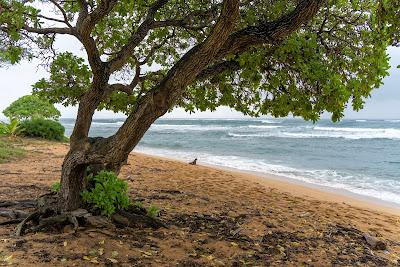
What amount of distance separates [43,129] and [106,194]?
1883cm

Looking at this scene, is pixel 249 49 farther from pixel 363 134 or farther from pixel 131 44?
pixel 363 134

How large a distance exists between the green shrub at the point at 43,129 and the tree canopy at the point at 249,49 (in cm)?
1596

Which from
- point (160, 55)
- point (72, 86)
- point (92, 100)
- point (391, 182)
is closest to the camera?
point (92, 100)

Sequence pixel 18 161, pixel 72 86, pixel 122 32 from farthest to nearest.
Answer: pixel 18 161 < pixel 122 32 < pixel 72 86

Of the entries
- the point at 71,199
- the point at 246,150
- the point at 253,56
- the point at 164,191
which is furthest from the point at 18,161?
the point at 246,150

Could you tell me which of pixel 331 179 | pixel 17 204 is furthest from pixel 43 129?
pixel 17 204

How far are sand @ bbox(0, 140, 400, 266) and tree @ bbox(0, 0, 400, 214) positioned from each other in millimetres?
1160

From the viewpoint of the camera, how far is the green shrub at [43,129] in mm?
22922

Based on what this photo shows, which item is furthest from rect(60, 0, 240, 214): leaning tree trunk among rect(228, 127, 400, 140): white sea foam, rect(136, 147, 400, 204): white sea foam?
rect(228, 127, 400, 140): white sea foam

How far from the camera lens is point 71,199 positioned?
6.01 meters

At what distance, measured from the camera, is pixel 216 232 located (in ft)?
21.6

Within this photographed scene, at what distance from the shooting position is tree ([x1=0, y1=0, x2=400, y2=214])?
5.27 meters

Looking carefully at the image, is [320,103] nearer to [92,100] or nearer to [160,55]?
[92,100]

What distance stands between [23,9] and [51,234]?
10.3 ft
